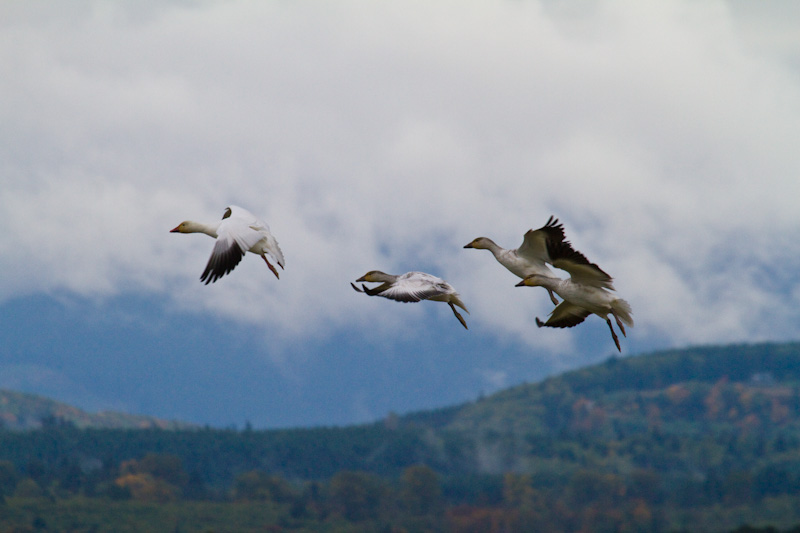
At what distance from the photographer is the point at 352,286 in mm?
28828

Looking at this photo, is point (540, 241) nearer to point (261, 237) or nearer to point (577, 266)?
point (577, 266)

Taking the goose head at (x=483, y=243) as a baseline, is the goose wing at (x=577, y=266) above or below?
below

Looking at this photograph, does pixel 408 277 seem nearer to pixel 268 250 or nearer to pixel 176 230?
pixel 268 250

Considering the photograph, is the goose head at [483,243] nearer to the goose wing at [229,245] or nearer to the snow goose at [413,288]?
the snow goose at [413,288]

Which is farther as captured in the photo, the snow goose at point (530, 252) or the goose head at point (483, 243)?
the goose head at point (483, 243)

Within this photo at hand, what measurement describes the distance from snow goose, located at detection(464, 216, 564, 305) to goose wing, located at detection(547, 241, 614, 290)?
243 millimetres

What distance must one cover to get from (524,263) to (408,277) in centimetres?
352

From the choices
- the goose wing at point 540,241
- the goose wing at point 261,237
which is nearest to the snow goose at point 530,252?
the goose wing at point 540,241

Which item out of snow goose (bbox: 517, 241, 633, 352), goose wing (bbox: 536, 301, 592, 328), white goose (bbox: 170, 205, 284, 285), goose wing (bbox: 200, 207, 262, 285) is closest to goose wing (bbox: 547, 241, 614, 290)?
snow goose (bbox: 517, 241, 633, 352)

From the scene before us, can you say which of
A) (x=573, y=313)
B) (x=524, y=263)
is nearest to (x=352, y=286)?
(x=524, y=263)

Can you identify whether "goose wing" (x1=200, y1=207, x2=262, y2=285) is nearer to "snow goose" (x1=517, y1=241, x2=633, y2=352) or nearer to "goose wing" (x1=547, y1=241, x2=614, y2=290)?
"snow goose" (x1=517, y1=241, x2=633, y2=352)

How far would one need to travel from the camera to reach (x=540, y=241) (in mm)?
28688

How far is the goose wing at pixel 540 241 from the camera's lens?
2775 cm

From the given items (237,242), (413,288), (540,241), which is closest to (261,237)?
(237,242)
